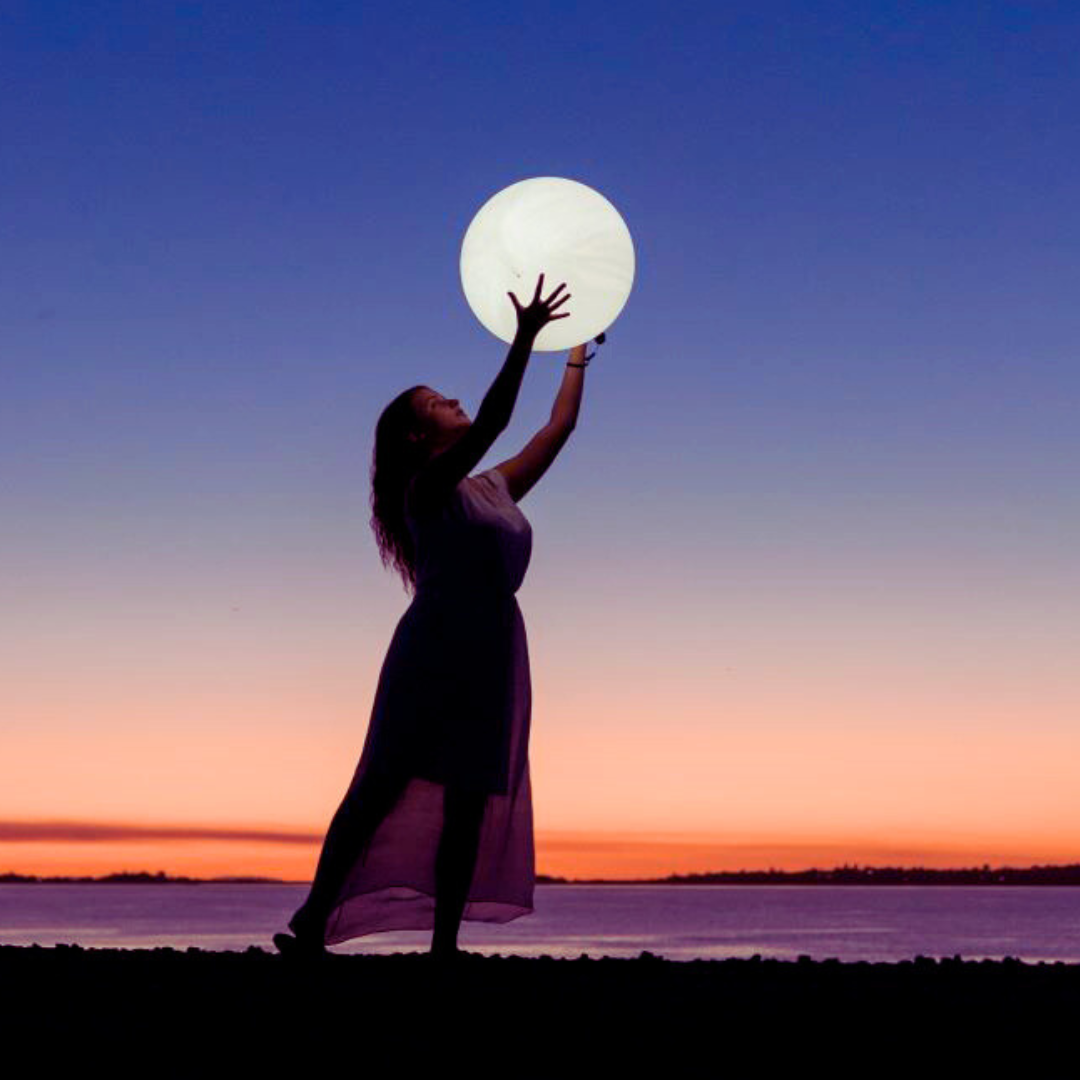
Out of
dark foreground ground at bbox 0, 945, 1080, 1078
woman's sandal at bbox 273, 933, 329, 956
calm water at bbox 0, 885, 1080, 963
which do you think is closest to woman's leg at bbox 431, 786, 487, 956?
dark foreground ground at bbox 0, 945, 1080, 1078

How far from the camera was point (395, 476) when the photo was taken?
267 inches

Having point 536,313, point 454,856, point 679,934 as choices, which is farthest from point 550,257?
point 679,934

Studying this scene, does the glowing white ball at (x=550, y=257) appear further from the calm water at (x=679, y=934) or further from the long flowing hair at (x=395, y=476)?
the calm water at (x=679, y=934)

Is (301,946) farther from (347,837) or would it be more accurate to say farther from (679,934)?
(679,934)

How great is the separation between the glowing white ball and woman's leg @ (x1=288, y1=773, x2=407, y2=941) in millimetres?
1890

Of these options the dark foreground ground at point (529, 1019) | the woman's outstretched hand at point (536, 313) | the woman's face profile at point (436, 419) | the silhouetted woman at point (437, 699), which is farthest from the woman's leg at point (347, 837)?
the woman's outstretched hand at point (536, 313)

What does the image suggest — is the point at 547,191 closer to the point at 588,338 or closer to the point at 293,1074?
the point at 588,338

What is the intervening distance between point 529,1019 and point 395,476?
2.63 metres

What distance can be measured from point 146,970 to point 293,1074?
240 cm

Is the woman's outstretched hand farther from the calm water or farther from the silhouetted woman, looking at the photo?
the calm water

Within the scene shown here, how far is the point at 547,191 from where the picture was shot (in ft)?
22.1

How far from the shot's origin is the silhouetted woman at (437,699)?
6469 millimetres

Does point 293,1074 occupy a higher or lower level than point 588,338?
lower

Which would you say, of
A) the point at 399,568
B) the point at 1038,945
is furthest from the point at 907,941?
the point at 399,568
